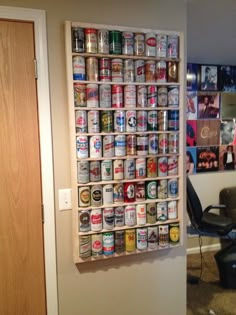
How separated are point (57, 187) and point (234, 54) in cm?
234

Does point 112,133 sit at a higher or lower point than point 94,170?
higher

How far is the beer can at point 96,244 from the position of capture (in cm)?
165

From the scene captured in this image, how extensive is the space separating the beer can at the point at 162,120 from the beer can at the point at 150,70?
0.64 ft

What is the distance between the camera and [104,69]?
160 cm

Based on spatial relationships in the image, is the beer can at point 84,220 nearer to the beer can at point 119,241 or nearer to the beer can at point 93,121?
the beer can at point 119,241

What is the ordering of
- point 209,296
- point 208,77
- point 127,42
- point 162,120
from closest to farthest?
point 127,42 → point 162,120 → point 209,296 → point 208,77

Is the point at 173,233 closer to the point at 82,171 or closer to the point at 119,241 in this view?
the point at 119,241

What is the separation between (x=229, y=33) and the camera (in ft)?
7.63

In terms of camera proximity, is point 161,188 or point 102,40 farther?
point 161,188

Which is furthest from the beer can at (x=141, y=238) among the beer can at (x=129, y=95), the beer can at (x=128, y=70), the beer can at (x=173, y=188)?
the beer can at (x=128, y=70)

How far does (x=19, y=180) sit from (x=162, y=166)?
2.68 feet

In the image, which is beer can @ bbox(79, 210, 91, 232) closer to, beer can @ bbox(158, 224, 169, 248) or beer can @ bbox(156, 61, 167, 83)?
beer can @ bbox(158, 224, 169, 248)

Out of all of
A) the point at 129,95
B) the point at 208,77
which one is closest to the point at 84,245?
the point at 129,95

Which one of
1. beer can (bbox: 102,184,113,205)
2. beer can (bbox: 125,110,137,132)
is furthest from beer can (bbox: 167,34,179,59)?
beer can (bbox: 102,184,113,205)
